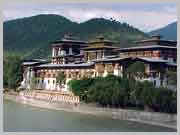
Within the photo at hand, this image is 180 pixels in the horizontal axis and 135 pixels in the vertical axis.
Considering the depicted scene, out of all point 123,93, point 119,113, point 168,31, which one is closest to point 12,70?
point 123,93

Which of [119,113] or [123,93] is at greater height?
[123,93]

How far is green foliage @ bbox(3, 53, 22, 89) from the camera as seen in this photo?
9.10m

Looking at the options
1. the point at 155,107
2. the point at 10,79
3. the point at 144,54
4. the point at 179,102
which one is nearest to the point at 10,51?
the point at 10,79

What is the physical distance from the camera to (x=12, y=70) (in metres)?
9.41

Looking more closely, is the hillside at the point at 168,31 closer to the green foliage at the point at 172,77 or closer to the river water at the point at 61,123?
the green foliage at the point at 172,77

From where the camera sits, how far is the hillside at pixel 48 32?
7.73 metres

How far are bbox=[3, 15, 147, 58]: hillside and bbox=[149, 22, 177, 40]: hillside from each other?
0.39 metres

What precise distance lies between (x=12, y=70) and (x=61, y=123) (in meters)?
2.94

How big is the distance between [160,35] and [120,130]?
209cm

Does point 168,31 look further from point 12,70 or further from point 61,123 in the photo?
point 12,70

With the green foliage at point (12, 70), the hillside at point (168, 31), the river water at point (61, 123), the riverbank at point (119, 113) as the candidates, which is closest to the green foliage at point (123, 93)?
the riverbank at point (119, 113)

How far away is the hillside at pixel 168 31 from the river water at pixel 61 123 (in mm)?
1421

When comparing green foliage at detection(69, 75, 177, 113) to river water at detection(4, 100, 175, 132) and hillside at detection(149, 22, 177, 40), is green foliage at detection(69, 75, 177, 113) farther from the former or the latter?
hillside at detection(149, 22, 177, 40)

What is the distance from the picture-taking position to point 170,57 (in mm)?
7465
